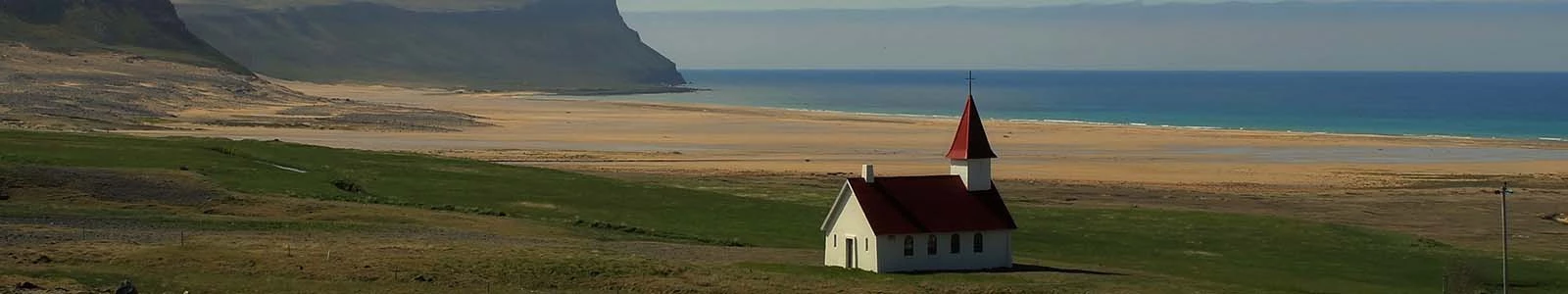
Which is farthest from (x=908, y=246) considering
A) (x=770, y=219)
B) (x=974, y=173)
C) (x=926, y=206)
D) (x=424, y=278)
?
(x=770, y=219)

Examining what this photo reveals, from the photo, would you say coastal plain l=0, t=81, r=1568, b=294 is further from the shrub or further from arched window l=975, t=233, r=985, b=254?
arched window l=975, t=233, r=985, b=254

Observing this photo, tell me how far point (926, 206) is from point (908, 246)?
4.28 feet

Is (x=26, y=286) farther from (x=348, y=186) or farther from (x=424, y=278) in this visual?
(x=348, y=186)

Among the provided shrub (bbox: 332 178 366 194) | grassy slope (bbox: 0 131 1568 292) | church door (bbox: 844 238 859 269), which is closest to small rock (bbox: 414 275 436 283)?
church door (bbox: 844 238 859 269)

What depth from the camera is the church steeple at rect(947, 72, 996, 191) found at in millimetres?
42500

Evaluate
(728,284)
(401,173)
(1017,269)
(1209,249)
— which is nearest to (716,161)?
(401,173)

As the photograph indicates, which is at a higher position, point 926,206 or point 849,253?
point 926,206

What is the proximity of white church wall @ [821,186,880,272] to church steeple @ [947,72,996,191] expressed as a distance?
3009mm

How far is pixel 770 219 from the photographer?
55.7 m

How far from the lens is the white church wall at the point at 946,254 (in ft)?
131

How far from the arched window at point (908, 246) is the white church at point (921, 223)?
0.02 metres

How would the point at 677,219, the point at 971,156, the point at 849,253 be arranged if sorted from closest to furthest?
the point at 849,253 → the point at 971,156 → the point at 677,219

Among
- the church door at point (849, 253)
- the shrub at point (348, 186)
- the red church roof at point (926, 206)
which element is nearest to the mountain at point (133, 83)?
the shrub at point (348, 186)

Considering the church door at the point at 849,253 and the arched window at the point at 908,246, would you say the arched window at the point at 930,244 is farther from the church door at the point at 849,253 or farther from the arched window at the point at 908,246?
the church door at the point at 849,253
